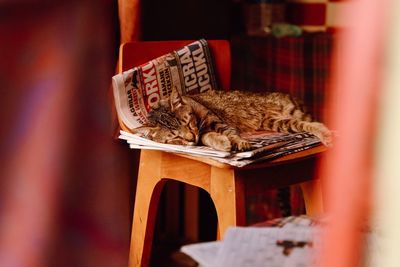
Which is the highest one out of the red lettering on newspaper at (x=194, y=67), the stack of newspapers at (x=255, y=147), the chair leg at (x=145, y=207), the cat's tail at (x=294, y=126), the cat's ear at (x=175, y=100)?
the red lettering on newspaper at (x=194, y=67)

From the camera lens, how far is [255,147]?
1305 millimetres

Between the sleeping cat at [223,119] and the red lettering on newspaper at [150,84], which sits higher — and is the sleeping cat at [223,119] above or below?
below

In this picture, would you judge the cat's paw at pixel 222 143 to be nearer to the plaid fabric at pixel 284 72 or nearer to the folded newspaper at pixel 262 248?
the folded newspaper at pixel 262 248

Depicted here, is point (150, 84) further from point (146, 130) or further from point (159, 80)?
point (146, 130)

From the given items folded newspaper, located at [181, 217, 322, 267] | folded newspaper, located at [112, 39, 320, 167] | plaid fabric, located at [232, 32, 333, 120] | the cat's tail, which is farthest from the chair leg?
plaid fabric, located at [232, 32, 333, 120]

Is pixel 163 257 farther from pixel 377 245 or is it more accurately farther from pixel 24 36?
pixel 377 245

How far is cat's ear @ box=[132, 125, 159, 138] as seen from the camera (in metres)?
1.44

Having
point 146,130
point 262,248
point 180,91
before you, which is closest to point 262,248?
point 262,248

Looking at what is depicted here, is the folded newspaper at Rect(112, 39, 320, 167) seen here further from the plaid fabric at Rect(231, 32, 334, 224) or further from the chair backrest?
the plaid fabric at Rect(231, 32, 334, 224)

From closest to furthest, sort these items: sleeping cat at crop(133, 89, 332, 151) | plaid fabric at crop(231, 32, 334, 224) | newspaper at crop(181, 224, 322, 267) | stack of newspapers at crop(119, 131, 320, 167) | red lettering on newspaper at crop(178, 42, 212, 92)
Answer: newspaper at crop(181, 224, 322, 267) → stack of newspapers at crop(119, 131, 320, 167) → sleeping cat at crop(133, 89, 332, 151) → red lettering on newspaper at crop(178, 42, 212, 92) → plaid fabric at crop(231, 32, 334, 224)

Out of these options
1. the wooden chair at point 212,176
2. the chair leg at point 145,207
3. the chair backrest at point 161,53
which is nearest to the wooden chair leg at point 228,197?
the wooden chair at point 212,176

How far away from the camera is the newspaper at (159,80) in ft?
5.11

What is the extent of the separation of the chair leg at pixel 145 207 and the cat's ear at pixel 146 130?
76mm

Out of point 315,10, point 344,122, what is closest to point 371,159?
point 344,122
